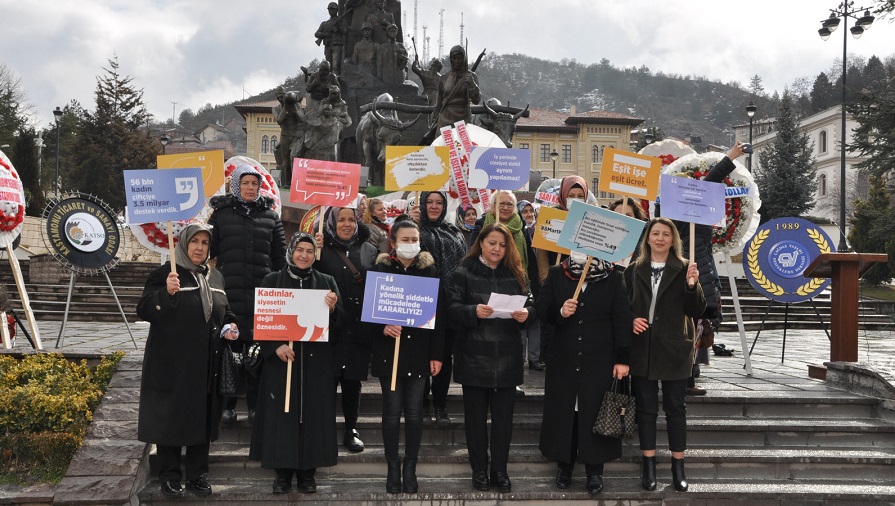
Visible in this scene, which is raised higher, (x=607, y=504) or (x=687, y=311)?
(x=687, y=311)

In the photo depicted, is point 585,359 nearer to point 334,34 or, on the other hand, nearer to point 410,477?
point 410,477

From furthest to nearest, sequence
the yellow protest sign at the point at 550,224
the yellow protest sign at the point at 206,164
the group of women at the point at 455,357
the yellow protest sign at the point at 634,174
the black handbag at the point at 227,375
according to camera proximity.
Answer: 1. the yellow protest sign at the point at 550,224
2. the yellow protest sign at the point at 634,174
3. the yellow protest sign at the point at 206,164
4. the black handbag at the point at 227,375
5. the group of women at the point at 455,357

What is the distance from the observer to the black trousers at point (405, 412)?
18.2 ft

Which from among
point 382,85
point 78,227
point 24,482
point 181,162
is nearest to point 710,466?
point 181,162

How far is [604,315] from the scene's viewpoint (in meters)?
5.64

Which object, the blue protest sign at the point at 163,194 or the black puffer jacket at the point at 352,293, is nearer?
the blue protest sign at the point at 163,194

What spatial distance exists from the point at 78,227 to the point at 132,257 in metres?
29.2

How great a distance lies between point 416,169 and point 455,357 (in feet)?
5.99

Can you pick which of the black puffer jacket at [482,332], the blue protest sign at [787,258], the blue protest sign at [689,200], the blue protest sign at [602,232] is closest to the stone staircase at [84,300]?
the black puffer jacket at [482,332]

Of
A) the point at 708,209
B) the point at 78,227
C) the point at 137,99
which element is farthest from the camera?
the point at 137,99

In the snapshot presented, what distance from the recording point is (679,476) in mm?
5672

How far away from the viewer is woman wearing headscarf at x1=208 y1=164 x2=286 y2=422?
627 cm

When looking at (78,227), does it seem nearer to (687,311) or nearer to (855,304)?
(687,311)

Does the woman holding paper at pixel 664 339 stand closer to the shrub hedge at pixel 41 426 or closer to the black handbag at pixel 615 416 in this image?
the black handbag at pixel 615 416
